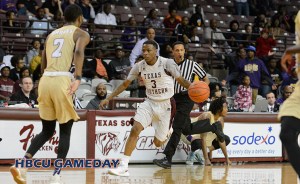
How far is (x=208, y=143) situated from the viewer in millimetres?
14664

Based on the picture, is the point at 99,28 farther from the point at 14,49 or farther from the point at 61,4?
the point at 14,49

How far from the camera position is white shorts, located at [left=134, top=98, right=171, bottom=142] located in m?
11.5

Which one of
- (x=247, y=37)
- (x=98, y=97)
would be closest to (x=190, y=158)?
(x=98, y=97)

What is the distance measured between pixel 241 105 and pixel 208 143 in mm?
3897

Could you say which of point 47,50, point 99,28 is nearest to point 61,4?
point 99,28

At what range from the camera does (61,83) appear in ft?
29.4

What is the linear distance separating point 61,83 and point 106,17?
40.4 feet

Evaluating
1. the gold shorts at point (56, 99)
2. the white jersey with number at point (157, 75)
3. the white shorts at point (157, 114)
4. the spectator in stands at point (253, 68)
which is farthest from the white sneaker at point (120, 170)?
the spectator in stands at point (253, 68)

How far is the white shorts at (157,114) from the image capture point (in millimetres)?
11492

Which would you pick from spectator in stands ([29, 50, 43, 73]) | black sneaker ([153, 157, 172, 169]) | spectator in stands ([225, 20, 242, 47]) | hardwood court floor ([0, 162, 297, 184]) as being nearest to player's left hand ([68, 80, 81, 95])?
hardwood court floor ([0, 162, 297, 184])

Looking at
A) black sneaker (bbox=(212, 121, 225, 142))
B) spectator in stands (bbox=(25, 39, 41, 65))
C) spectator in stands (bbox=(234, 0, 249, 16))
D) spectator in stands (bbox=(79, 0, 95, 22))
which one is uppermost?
spectator in stands (bbox=(234, 0, 249, 16))

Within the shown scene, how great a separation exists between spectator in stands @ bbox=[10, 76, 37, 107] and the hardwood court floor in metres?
2.50

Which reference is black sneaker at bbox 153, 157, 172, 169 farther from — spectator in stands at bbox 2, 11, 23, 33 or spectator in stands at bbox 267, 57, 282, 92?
spectator in stands at bbox 267, 57, 282, 92

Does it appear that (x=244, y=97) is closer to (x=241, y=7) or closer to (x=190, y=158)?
(x=190, y=158)
